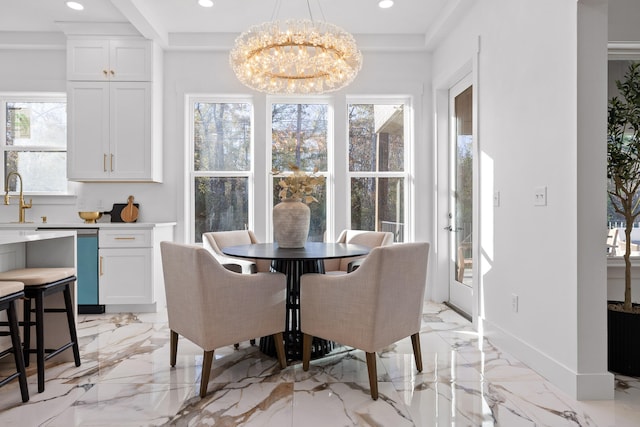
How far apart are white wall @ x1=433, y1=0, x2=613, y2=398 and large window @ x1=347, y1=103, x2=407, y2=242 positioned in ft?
4.42

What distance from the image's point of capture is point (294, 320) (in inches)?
107

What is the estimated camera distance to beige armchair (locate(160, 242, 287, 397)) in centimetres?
214

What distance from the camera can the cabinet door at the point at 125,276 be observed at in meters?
3.86

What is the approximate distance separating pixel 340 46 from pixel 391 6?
1.28 m

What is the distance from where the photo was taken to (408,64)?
445 cm

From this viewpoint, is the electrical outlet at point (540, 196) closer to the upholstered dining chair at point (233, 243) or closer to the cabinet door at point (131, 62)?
the upholstered dining chair at point (233, 243)

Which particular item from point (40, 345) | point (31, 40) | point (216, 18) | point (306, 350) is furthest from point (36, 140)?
point (306, 350)

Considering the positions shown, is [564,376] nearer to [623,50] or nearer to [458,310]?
[458,310]

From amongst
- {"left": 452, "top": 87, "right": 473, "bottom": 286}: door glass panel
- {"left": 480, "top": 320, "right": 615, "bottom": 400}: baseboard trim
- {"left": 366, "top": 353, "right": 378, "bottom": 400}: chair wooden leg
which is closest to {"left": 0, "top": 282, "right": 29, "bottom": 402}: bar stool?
A: {"left": 366, "top": 353, "right": 378, "bottom": 400}: chair wooden leg

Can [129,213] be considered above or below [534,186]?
below

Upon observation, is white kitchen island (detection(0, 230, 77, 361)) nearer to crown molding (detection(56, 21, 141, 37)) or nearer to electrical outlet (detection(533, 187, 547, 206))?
crown molding (detection(56, 21, 141, 37))

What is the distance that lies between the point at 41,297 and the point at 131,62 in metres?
2.76

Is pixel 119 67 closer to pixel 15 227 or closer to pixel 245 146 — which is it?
pixel 245 146

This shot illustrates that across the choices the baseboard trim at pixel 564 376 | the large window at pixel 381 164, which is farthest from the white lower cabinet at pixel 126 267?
the baseboard trim at pixel 564 376
